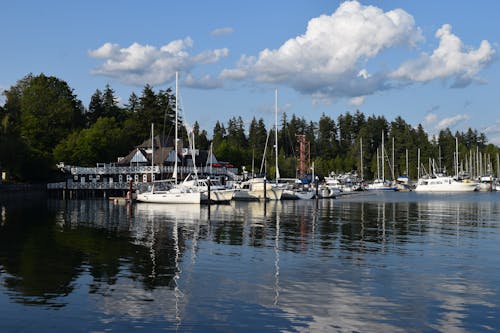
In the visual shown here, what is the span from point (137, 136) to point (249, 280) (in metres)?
118

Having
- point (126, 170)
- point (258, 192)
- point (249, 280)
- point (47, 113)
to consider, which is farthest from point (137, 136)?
point (249, 280)

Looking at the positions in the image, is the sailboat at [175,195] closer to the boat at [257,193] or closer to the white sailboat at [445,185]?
the boat at [257,193]

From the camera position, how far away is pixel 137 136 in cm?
13450

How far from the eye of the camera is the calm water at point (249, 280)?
49.0ft

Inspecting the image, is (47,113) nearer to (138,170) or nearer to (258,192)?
(138,170)

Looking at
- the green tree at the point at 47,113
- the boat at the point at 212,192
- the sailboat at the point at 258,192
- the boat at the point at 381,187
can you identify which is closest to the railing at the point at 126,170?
the sailboat at the point at 258,192

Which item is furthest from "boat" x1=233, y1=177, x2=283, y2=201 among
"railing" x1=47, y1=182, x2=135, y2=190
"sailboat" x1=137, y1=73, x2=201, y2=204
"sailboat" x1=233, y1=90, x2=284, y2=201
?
"railing" x1=47, y1=182, x2=135, y2=190

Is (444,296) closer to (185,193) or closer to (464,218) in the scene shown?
(464,218)

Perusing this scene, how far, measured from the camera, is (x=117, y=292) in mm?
18031

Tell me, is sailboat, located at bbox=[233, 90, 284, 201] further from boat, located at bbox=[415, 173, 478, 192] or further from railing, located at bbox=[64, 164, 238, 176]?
boat, located at bbox=[415, 173, 478, 192]

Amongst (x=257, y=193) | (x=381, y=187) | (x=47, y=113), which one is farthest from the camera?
(x=381, y=187)

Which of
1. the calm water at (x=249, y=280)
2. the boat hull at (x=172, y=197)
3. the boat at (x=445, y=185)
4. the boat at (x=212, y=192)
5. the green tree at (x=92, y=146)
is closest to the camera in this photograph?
the calm water at (x=249, y=280)

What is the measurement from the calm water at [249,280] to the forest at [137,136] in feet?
171

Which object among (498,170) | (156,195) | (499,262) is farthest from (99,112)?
(499,262)
